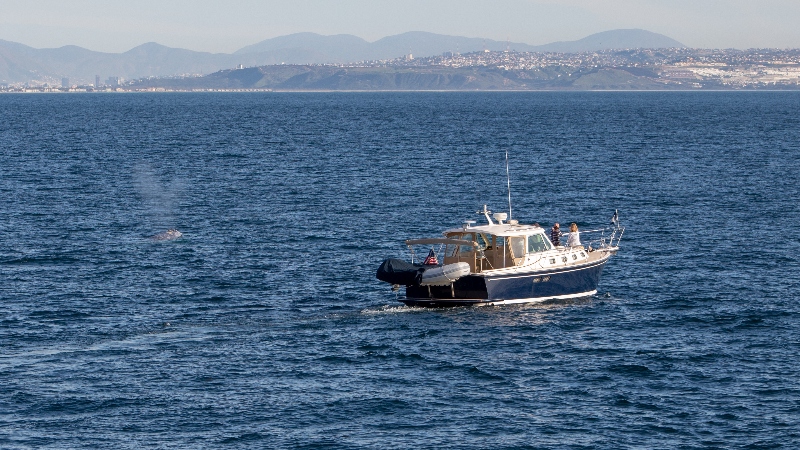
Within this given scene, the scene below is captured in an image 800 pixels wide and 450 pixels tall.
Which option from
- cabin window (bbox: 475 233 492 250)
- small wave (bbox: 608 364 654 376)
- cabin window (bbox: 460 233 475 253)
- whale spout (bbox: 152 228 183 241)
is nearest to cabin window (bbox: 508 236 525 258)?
cabin window (bbox: 475 233 492 250)

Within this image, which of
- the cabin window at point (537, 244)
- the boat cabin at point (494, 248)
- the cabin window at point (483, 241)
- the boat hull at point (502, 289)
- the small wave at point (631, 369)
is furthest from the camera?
the cabin window at point (537, 244)

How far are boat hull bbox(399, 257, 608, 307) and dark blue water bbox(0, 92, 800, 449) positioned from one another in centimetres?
64

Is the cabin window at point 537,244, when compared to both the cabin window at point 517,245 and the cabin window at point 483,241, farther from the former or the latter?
the cabin window at point 483,241

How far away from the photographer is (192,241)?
6994 cm

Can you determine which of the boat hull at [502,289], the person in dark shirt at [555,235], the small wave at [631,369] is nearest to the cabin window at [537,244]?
the boat hull at [502,289]

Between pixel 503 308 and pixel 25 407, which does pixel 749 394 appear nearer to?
pixel 503 308

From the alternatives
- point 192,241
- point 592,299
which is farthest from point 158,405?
point 192,241

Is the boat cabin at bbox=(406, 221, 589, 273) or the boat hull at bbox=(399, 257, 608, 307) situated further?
the boat cabin at bbox=(406, 221, 589, 273)

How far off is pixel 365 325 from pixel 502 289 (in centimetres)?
699

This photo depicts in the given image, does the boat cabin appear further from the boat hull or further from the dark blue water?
the dark blue water

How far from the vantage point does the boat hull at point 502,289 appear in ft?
166

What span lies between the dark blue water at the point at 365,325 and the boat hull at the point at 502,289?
2.09ft

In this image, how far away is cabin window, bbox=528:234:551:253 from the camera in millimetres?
52625

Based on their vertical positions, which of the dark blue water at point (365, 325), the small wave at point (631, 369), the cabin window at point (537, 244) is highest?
the cabin window at point (537, 244)
